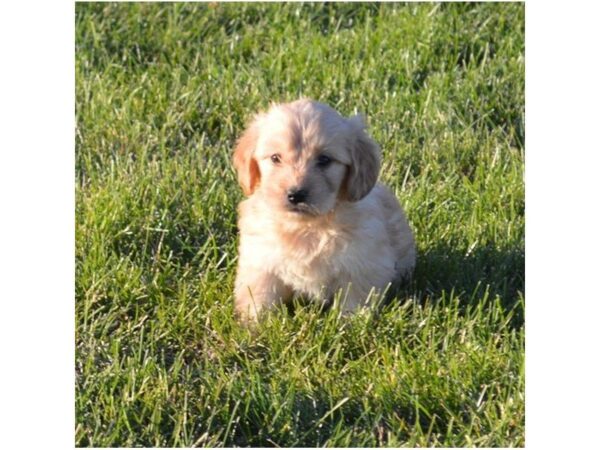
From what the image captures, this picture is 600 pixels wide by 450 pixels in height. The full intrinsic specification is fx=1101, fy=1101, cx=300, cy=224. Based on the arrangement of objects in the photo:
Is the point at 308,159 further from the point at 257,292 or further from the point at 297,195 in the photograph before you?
the point at 257,292

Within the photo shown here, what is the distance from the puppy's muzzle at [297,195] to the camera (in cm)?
464

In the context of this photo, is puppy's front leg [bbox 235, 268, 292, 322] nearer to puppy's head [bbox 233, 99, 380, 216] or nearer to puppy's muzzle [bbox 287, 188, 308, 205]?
puppy's head [bbox 233, 99, 380, 216]

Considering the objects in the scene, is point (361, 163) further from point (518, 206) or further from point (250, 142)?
point (518, 206)

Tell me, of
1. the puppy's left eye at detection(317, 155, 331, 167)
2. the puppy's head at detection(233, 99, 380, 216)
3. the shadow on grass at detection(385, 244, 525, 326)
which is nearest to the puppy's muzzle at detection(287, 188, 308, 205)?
the puppy's head at detection(233, 99, 380, 216)

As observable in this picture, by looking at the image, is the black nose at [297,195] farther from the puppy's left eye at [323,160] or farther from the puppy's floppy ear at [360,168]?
the puppy's floppy ear at [360,168]

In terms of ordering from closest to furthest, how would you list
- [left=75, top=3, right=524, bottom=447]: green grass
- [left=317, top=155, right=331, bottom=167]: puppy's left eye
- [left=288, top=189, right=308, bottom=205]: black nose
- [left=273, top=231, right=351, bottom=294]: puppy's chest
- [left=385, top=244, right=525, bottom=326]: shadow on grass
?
[left=75, top=3, right=524, bottom=447]: green grass, [left=288, top=189, right=308, bottom=205]: black nose, [left=317, top=155, right=331, bottom=167]: puppy's left eye, [left=273, top=231, right=351, bottom=294]: puppy's chest, [left=385, top=244, right=525, bottom=326]: shadow on grass

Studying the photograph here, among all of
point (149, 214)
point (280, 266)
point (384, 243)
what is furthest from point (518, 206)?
point (149, 214)

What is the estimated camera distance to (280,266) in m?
5.01

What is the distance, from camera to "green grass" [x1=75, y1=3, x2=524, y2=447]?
4.34 meters

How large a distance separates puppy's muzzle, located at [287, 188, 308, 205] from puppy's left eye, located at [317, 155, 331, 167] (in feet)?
0.62

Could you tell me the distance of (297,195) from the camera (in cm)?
465

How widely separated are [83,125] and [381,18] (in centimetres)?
233

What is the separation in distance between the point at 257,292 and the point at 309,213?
1.73 feet

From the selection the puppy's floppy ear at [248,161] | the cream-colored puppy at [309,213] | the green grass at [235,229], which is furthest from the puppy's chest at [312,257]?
the puppy's floppy ear at [248,161]
